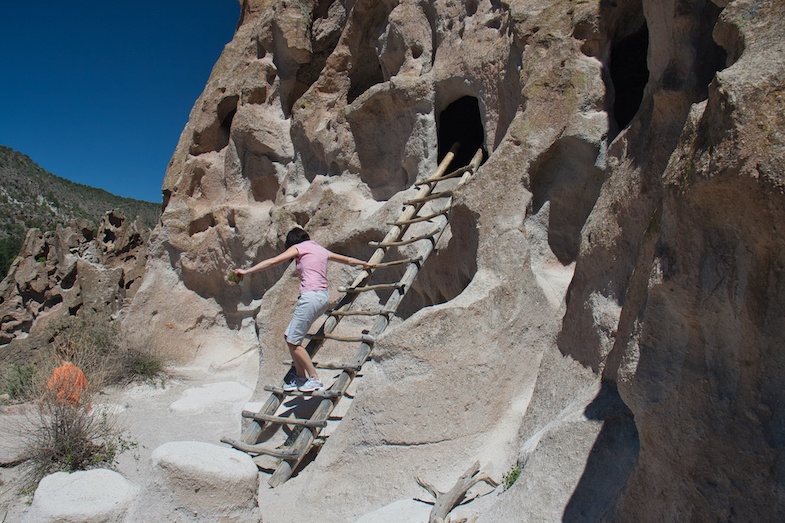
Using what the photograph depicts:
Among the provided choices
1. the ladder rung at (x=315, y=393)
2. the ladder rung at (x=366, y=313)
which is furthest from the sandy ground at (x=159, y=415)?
the ladder rung at (x=366, y=313)

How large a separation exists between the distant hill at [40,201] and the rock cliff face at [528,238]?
26319 millimetres

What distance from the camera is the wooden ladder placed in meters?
3.95

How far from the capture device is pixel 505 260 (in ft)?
12.9

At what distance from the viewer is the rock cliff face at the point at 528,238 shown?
2.03m

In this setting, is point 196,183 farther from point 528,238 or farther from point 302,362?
point 528,238

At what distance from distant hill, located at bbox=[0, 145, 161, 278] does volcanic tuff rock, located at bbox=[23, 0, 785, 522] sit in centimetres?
2633

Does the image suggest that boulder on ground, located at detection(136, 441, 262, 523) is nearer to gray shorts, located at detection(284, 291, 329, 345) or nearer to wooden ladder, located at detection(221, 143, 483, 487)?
wooden ladder, located at detection(221, 143, 483, 487)

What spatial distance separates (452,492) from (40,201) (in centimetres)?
4066

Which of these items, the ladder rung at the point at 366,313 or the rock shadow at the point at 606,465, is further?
the ladder rung at the point at 366,313

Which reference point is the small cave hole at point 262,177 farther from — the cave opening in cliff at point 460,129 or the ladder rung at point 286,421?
the ladder rung at point 286,421

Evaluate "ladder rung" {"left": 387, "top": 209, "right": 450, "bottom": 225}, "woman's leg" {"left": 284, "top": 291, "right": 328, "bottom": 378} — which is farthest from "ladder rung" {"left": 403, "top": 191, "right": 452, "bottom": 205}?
"woman's leg" {"left": 284, "top": 291, "right": 328, "bottom": 378}

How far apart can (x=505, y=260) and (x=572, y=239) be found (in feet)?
2.33

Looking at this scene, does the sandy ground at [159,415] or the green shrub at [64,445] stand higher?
the green shrub at [64,445]

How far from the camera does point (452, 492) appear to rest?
3092 mm
